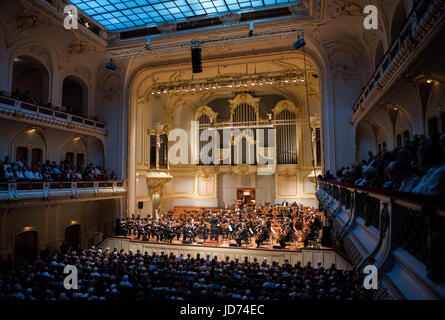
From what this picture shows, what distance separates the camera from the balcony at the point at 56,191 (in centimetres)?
1041

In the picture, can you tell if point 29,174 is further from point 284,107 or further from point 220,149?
point 284,107

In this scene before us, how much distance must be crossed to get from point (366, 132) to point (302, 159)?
7095 mm

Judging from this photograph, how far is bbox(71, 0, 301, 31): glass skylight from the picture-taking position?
13.0 m

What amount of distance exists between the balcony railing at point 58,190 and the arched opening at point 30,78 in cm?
463

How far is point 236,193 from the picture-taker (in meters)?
22.1

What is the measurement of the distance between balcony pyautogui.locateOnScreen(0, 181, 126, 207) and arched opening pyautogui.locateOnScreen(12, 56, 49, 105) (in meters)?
4.64

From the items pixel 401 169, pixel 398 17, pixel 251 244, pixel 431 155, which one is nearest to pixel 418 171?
pixel 401 169

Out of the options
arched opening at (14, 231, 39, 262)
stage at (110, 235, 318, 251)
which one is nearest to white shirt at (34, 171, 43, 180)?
arched opening at (14, 231, 39, 262)

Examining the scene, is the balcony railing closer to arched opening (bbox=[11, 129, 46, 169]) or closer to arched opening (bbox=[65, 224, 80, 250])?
arched opening (bbox=[11, 129, 46, 169])

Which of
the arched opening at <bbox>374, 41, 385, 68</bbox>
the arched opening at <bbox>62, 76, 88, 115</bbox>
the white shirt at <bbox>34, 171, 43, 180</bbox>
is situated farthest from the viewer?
the arched opening at <bbox>62, 76, 88, 115</bbox>

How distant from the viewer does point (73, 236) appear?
52.9 ft

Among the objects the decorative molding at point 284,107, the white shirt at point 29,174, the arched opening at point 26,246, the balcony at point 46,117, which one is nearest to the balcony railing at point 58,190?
the white shirt at point 29,174

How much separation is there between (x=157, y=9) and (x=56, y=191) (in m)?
9.70
